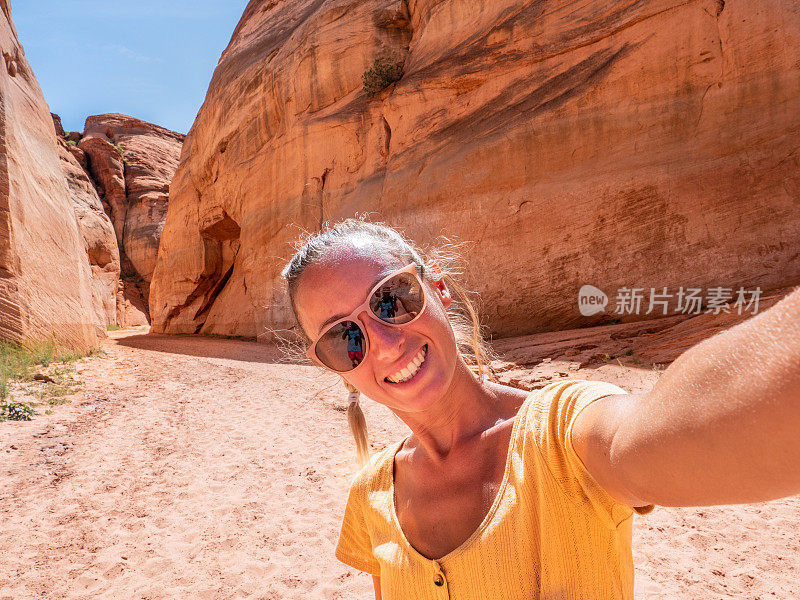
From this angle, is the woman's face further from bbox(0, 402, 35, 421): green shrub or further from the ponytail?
bbox(0, 402, 35, 421): green shrub

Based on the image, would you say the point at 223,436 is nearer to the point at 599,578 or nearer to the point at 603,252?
the point at 599,578

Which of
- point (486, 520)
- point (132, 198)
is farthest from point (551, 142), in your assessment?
point (132, 198)

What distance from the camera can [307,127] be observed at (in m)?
15.0

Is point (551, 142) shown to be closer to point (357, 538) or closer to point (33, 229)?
point (357, 538)

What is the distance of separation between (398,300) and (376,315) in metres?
0.07

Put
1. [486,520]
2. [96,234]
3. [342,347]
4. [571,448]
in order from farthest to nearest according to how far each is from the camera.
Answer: [96,234] → [342,347] → [486,520] → [571,448]

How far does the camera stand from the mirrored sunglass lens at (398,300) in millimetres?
1149

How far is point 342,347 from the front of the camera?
1.22 m

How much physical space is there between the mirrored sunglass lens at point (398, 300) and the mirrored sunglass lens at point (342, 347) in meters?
0.08

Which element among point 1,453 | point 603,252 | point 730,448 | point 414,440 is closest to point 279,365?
point 1,453

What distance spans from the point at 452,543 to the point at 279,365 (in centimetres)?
1011

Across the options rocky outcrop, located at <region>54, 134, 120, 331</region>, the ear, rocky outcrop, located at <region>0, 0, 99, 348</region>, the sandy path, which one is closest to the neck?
the ear

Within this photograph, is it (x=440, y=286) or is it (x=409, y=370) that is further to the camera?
(x=440, y=286)

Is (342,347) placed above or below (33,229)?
below
